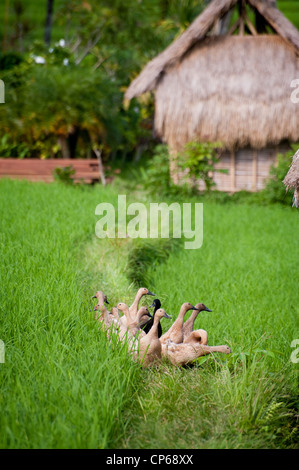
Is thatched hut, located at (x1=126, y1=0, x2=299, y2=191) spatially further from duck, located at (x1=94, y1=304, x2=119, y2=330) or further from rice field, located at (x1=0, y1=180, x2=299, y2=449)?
duck, located at (x1=94, y1=304, x2=119, y2=330)

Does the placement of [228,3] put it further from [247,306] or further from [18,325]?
[18,325]

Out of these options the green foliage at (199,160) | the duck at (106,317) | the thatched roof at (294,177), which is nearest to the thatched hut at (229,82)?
the green foliage at (199,160)

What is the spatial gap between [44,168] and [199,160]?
2758mm

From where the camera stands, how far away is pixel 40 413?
7.13ft

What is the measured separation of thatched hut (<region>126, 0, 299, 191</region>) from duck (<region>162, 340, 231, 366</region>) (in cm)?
676

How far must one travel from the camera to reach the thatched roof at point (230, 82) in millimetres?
9242

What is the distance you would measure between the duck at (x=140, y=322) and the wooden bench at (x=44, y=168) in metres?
5.83

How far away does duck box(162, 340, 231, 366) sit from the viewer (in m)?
2.88

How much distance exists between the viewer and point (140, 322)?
3174 mm

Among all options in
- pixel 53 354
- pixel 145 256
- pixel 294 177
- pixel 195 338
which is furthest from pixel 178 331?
pixel 145 256

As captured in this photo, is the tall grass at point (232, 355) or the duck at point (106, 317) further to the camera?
the duck at point (106, 317)

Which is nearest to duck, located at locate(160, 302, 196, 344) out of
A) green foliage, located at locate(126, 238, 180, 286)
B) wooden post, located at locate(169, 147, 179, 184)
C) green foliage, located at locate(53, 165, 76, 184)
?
green foliage, located at locate(126, 238, 180, 286)

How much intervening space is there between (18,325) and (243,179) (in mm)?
7604

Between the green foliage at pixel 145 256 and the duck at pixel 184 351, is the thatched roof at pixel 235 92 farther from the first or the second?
the duck at pixel 184 351
